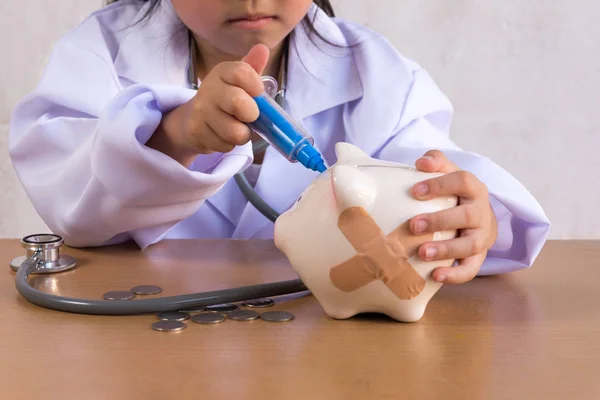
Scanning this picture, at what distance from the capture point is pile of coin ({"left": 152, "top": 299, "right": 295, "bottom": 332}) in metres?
0.44

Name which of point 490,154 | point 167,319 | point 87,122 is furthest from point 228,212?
point 490,154

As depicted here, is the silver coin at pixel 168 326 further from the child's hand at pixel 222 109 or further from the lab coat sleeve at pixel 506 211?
the lab coat sleeve at pixel 506 211

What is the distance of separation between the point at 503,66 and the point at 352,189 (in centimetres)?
92

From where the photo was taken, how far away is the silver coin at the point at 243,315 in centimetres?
45

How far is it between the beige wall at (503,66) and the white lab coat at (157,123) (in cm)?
40

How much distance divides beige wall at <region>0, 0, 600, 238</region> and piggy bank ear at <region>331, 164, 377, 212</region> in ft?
2.83

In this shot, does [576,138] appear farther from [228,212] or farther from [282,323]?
[282,323]

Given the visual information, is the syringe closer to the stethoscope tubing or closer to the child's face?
the stethoscope tubing

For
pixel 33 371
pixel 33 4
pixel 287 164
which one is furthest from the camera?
pixel 33 4

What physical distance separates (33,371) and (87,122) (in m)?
0.34

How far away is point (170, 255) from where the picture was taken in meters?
0.61

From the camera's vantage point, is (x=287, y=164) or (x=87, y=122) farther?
(x=287, y=164)

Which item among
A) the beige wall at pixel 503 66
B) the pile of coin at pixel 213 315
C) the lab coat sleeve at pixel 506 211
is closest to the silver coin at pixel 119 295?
the pile of coin at pixel 213 315

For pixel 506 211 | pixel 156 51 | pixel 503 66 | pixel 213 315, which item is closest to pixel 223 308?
pixel 213 315
